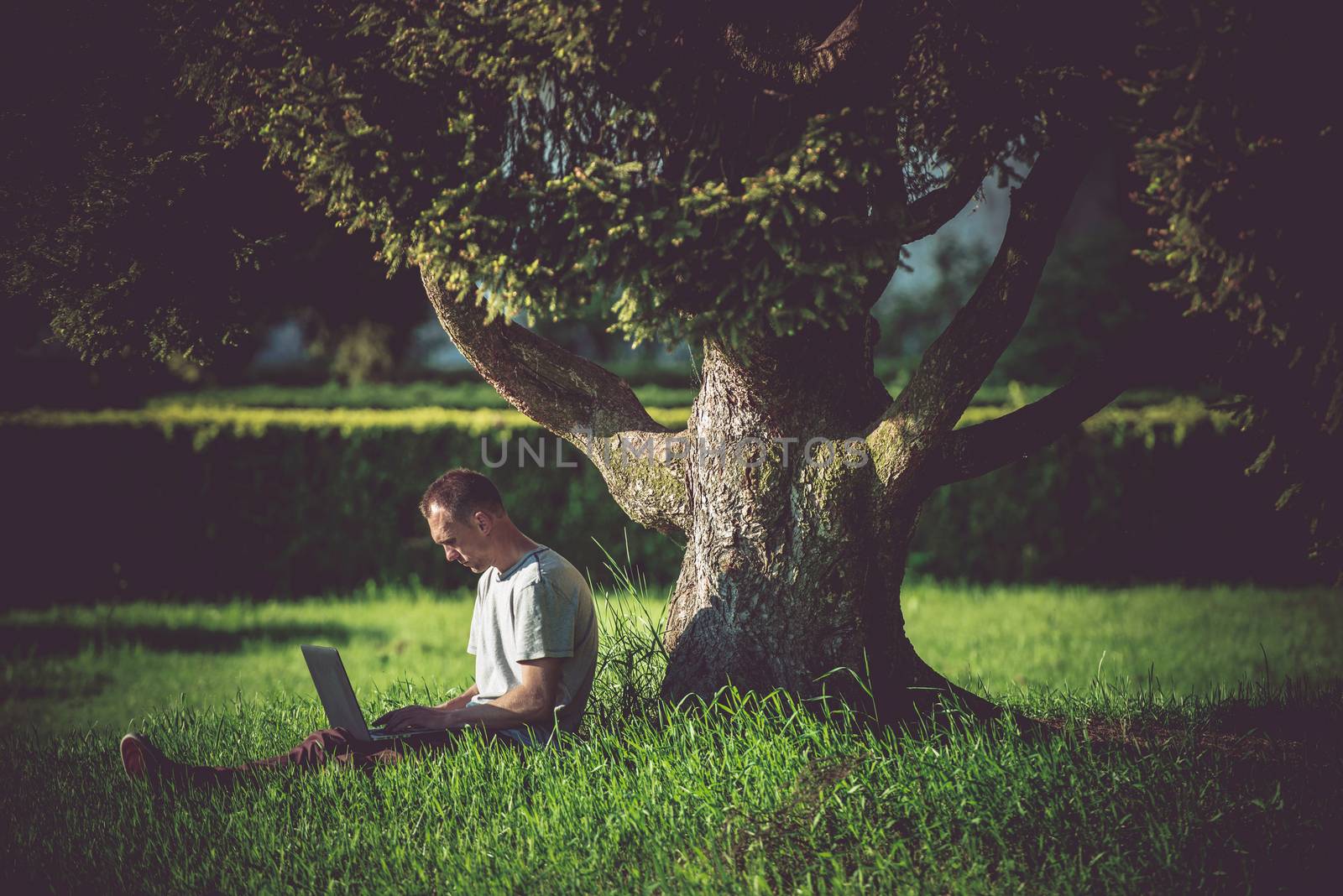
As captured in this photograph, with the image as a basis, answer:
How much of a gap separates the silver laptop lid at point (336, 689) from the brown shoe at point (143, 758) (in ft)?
1.95

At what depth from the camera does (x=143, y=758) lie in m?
4.35

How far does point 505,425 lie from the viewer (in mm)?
10617

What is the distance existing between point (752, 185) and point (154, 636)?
280 inches

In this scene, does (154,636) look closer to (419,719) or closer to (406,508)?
(406,508)

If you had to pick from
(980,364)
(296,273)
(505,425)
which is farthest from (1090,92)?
(505,425)

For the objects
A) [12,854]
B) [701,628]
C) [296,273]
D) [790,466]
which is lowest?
[12,854]

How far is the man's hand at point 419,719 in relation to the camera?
14.3 feet

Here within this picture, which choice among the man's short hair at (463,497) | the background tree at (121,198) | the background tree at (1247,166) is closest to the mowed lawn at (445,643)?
the man's short hair at (463,497)

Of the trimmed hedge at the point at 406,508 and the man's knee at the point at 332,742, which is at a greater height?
the trimmed hedge at the point at 406,508

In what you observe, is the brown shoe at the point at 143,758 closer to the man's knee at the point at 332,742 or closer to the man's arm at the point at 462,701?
the man's knee at the point at 332,742


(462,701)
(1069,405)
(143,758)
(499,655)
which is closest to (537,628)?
(499,655)

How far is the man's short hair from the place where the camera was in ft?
14.5

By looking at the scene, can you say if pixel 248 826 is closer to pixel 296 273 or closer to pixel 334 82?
pixel 334 82

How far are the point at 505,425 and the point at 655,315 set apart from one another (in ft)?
22.8
